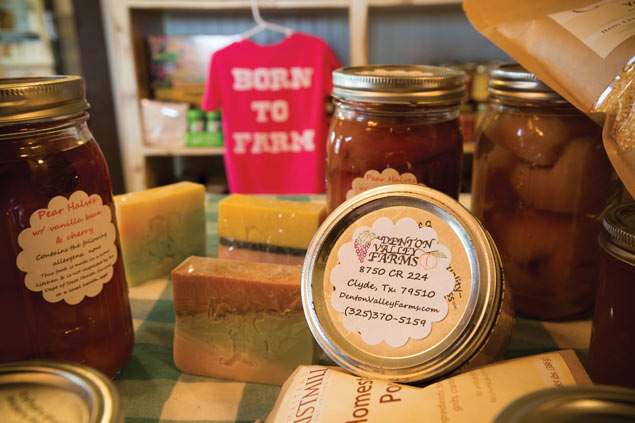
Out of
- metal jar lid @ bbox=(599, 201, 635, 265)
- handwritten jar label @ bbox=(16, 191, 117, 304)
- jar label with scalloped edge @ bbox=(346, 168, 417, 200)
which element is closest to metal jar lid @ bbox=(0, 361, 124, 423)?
handwritten jar label @ bbox=(16, 191, 117, 304)

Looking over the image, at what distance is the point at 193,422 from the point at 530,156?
22.1 inches

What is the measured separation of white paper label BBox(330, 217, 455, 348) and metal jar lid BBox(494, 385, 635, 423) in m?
0.17

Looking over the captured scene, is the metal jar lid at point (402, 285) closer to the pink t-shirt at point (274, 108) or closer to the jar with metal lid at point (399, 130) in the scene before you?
the jar with metal lid at point (399, 130)

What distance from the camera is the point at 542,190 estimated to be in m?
0.69

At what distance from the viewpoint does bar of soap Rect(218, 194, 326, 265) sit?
30.3 inches

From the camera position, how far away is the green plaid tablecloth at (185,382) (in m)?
0.58

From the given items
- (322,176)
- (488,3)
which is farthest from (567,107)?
(322,176)

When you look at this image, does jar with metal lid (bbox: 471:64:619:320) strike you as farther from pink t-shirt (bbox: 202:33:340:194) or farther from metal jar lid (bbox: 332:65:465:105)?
pink t-shirt (bbox: 202:33:340:194)

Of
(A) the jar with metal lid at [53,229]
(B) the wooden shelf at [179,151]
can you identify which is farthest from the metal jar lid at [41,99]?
(B) the wooden shelf at [179,151]

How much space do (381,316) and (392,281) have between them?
40 mm

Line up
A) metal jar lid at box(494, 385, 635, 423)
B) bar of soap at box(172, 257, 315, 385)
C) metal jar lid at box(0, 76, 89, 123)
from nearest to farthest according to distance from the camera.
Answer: metal jar lid at box(494, 385, 635, 423) < metal jar lid at box(0, 76, 89, 123) < bar of soap at box(172, 257, 315, 385)

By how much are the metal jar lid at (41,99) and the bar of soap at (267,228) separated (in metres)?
0.31

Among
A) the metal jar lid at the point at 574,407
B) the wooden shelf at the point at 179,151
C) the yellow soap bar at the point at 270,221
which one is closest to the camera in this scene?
the metal jar lid at the point at 574,407

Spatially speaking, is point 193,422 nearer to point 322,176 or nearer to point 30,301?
point 30,301
